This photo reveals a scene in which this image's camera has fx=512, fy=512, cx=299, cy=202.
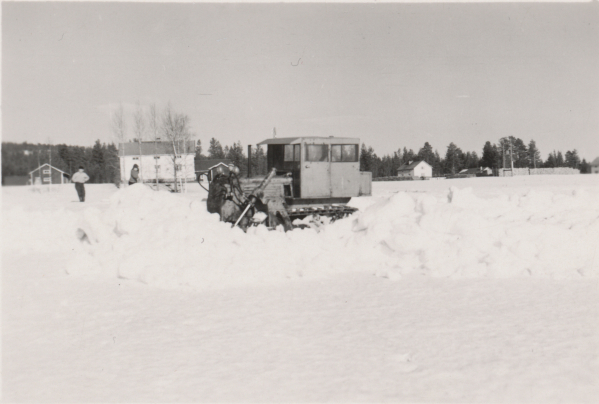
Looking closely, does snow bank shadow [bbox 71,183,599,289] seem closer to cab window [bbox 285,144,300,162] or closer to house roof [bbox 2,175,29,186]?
cab window [bbox 285,144,300,162]

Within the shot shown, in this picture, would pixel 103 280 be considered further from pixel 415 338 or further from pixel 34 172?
pixel 415 338

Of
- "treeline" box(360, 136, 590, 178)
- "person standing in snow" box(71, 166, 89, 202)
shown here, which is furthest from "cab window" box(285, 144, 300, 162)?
"treeline" box(360, 136, 590, 178)

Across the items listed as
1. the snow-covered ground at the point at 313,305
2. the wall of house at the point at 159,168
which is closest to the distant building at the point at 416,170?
the wall of house at the point at 159,168

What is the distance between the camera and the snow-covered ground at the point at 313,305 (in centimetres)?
426

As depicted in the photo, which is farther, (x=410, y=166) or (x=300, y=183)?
(x=410, y=166)

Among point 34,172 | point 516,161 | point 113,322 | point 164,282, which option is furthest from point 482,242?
point 516,161

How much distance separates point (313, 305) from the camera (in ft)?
21.7

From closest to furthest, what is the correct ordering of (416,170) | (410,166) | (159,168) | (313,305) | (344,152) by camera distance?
1. (313,305)
2. (344,152)
3. (159,168)
4. (416,170)
5. (410,166)

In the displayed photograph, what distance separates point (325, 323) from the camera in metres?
5.81

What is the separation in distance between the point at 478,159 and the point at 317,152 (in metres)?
95.7

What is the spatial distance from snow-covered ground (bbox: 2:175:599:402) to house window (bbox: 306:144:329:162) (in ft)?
7.49

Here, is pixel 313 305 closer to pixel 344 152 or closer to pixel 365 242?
pixel 365 242

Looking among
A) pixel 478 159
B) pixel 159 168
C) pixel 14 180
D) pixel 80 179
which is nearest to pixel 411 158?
pixel 478 159

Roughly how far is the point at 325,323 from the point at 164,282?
3.19 m
